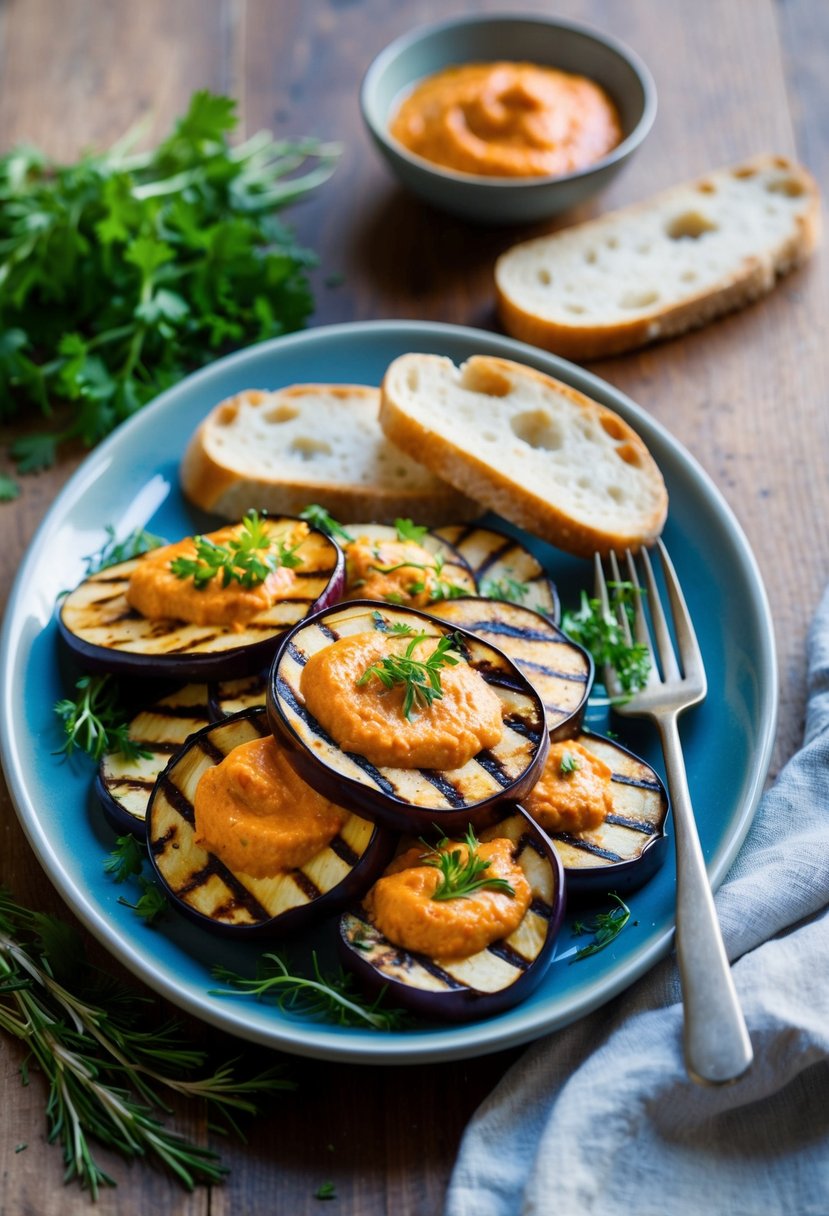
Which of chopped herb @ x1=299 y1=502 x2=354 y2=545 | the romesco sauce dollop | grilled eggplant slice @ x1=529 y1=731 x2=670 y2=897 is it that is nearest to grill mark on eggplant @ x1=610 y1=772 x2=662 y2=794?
grilled eggplant slice @ x1=529 y1=731 x2=670 y2=897

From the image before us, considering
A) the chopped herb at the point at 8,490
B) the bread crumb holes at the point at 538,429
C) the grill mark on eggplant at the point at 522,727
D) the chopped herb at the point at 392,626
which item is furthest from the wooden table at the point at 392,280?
the chopped herb at the point at 392,626

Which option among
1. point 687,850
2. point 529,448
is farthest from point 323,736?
point 529,448

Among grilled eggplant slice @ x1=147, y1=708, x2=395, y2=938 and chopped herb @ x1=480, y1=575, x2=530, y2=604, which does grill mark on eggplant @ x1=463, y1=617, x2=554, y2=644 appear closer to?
chopped herb @ x1=480, y1=575, x2=530, y2=604

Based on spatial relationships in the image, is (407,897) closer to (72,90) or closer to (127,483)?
(127,483)

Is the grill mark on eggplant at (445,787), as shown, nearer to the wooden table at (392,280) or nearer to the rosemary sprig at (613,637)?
the wooden table at (392,280)

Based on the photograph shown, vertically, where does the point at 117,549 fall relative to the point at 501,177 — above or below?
below

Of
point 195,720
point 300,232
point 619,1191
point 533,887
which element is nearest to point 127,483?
point 195,720

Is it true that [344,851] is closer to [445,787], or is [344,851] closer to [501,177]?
[445,787]

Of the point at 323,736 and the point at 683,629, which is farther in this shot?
the point at 683,629
